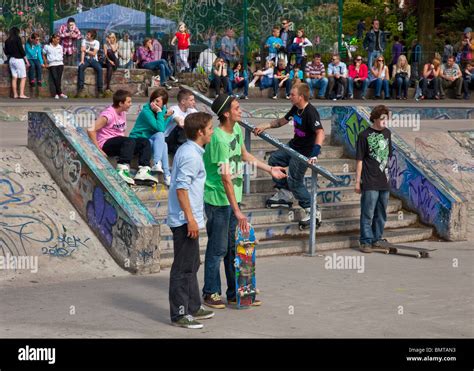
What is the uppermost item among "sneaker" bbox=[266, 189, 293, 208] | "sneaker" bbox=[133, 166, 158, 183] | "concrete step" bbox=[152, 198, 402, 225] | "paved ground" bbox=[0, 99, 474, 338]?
"sneaker" bbox=[133, 166, 158, 183]

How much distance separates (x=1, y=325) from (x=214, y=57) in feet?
55.3

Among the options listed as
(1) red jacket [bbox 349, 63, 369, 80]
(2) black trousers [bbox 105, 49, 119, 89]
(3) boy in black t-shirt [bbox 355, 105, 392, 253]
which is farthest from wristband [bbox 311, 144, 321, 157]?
(1) red jacket [bbox 349, 63, 369, 80]

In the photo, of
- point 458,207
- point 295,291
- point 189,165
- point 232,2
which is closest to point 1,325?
point 189,165

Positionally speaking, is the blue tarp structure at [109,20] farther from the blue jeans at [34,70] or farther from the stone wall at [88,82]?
the blue jeans at [34,70]

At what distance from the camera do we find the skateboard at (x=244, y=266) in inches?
324

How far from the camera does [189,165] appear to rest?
294 inches

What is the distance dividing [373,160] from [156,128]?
8.68ft

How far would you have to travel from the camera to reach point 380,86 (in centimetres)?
2555

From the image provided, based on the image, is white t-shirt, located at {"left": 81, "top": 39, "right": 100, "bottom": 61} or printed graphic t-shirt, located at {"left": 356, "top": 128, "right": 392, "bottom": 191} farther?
white t-shirt, located at {"left": 81, "top": 39, "right": 100, "bottom": 61}

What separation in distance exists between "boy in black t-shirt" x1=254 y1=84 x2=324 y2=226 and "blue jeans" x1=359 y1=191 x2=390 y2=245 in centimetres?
56

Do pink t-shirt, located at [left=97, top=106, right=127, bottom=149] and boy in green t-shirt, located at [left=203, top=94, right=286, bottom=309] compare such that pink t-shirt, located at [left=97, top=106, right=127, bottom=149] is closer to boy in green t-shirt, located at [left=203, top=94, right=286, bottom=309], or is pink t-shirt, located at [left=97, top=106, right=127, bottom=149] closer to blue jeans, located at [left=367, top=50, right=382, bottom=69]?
boy in green t-shirt, located at [left=203, top=94, right=286, bottom=309]

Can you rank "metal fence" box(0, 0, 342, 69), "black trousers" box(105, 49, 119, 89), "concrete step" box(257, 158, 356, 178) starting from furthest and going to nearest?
"metal fence" box(0, 0, 342, 69)
"black trousers" box(105, 49, 119, 89)
"concrete step" box(257, 158, 356, 178)

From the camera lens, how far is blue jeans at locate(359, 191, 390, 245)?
11.1m

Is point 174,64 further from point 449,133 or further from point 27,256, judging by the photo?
point 27,256
